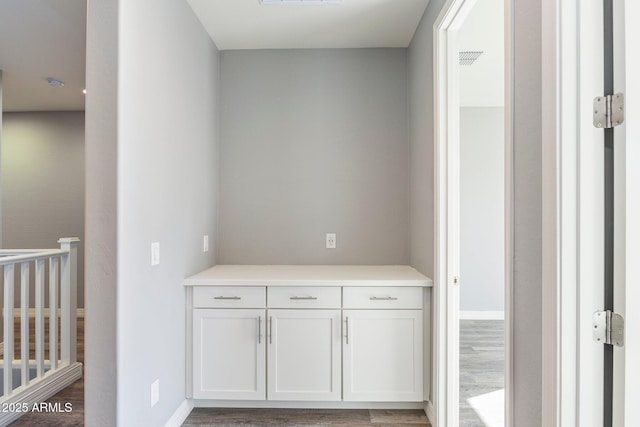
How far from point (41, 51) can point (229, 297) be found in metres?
2.67

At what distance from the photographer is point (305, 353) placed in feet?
7.59

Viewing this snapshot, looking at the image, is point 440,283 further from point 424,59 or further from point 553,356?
point 424,59

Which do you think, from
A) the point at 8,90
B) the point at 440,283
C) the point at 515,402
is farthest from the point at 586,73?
the point at 8,90

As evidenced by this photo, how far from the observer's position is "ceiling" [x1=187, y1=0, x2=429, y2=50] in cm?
237

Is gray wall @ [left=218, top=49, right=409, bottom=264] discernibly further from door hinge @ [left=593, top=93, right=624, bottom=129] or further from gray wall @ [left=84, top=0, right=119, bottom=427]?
door hinge @ [left=593, top=93, right=624, bottom=129]

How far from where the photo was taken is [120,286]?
1.60 m

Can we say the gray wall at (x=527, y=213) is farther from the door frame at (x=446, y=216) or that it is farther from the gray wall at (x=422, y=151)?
the gray wall at (x=422, y=151)

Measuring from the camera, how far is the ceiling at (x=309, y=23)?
237 centimetres

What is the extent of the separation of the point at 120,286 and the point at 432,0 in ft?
7.46

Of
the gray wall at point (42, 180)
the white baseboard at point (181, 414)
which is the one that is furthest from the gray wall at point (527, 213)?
the gray wall at point (42, 180)

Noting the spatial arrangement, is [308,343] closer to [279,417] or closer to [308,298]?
[308,298]

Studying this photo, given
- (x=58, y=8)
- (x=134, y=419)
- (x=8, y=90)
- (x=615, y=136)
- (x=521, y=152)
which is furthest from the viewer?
(x=8, y=90)

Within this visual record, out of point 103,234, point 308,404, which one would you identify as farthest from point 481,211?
point 103,234
